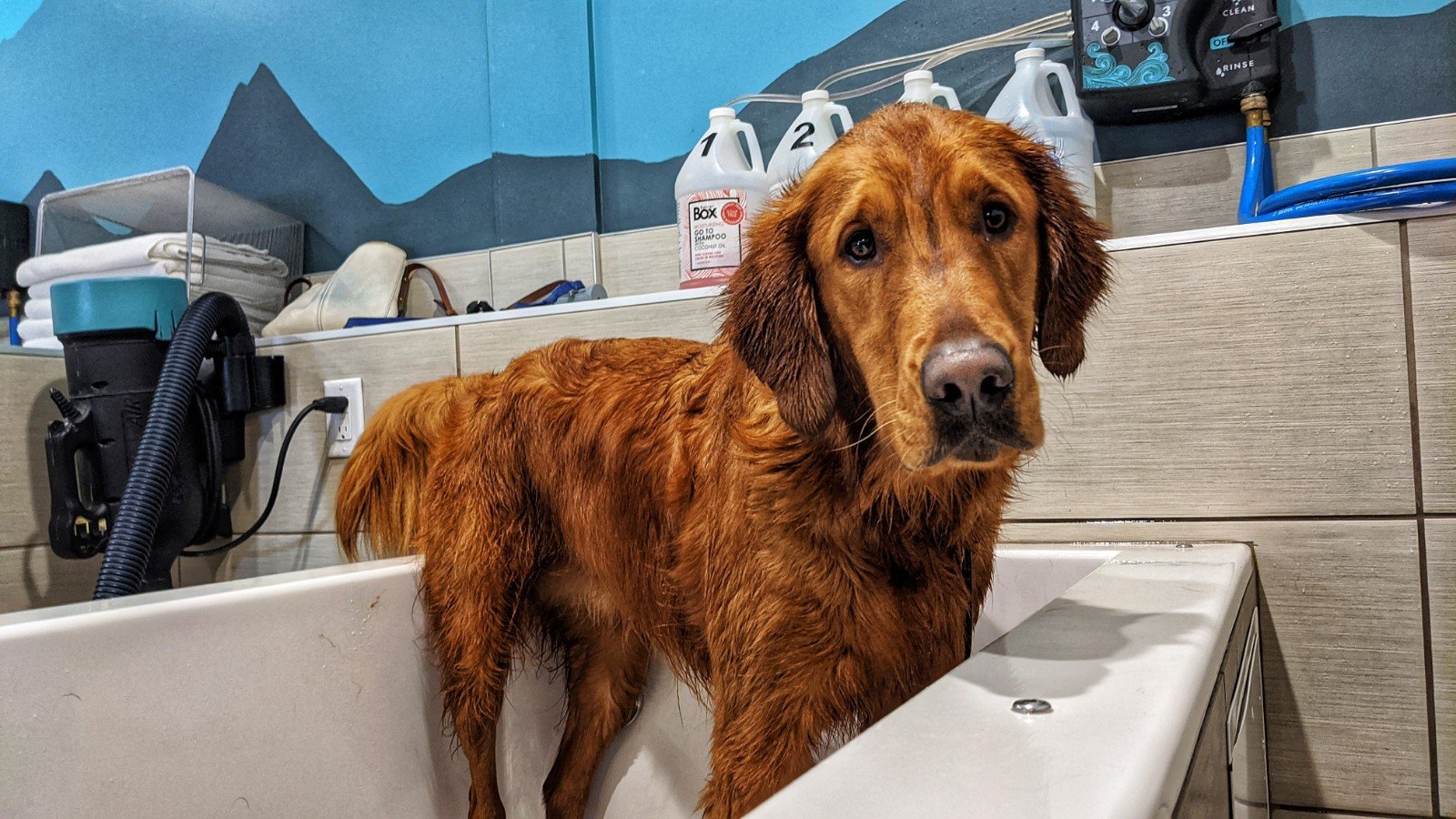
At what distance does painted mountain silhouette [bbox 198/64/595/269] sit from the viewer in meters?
2.34

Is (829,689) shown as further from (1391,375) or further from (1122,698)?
(1391,375)

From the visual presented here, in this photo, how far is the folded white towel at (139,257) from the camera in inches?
88.0

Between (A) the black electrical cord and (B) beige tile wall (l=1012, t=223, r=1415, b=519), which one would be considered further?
(A) the black electrical cord

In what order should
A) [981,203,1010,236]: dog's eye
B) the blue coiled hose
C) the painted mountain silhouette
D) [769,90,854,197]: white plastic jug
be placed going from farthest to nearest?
the painted mountain silhouette → [769,90,854,197]: white plastic jug → the blue coiled hose → [981,203,1010,236]: dog's eye

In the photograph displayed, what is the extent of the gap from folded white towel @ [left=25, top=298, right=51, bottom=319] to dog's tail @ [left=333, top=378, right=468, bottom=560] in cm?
131

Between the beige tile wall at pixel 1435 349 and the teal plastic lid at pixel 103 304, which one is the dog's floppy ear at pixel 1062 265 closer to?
the beige tile wall at pixel 1435 349

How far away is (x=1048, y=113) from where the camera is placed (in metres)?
1.71

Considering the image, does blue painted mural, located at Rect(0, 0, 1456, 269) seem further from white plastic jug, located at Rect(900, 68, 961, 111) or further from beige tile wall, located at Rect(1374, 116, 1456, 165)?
white plastic jug, located at Rect(900, 68, 961, 111)

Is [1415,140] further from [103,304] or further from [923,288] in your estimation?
[103,304]

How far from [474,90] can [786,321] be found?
186cm

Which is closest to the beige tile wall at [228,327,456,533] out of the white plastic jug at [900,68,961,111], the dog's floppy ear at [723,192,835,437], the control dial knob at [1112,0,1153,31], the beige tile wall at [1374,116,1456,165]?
the white plastic jug at [900,68,961,111]

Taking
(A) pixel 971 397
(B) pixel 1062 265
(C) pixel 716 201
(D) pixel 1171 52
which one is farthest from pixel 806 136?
(A) pixel 971 397

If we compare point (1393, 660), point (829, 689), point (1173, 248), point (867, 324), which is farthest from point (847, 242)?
point (1393, 660)

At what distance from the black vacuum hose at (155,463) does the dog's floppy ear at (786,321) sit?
4.67 feet
